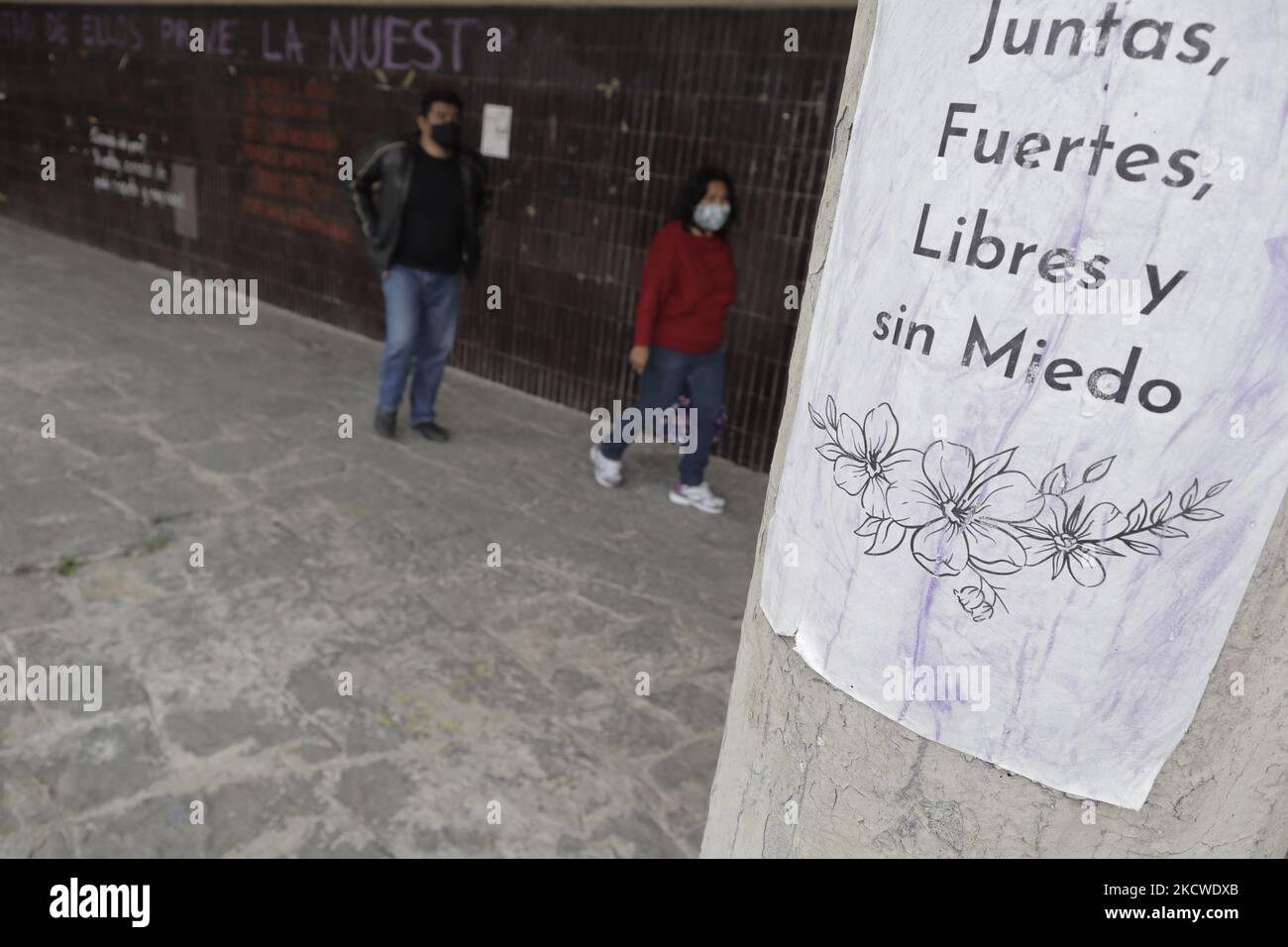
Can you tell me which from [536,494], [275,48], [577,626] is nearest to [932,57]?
[577,626]

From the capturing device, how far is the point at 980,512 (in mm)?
1039

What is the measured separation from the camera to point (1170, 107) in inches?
35.0

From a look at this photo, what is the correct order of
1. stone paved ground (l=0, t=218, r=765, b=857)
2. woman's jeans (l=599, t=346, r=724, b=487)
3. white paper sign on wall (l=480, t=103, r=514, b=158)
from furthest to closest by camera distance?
white paper sign on wall (l=480, t=103, r=514, b=158) < woman's jeans (l=599, t=346, r=724, b=487) < stone paved ground (l=0, t=218, r=765, b=857)

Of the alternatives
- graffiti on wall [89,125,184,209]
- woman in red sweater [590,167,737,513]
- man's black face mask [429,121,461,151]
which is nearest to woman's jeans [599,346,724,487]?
woman in red sweater [590,167,737,513]

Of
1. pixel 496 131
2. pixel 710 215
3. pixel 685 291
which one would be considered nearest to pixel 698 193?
pixel 710 215

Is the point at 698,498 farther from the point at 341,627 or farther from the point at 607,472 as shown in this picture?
the point at 341,627

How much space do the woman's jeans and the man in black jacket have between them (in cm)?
132

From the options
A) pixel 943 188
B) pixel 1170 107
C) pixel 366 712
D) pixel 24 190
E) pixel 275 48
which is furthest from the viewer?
pixel 24 190

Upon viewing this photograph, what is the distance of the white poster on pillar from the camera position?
0.90m

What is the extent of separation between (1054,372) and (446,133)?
480 cm

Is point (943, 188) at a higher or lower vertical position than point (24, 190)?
higher

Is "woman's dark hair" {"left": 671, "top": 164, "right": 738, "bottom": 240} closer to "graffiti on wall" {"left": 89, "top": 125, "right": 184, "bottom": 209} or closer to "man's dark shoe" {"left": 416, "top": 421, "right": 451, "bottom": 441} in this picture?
"man's dark shoe" {"left": 416, "top": 421, "right": 451, "bottom": 441}

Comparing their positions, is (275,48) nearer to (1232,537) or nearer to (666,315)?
(666,315)

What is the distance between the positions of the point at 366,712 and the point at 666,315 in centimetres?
258
